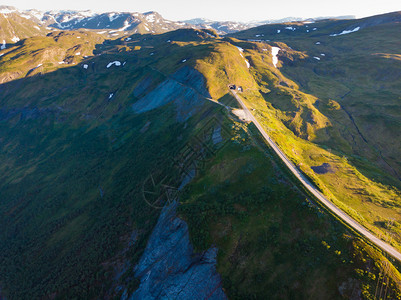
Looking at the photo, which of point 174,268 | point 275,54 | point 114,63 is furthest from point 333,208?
point 114,63

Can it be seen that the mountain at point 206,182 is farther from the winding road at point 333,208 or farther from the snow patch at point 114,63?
the snow patch at point 114,63

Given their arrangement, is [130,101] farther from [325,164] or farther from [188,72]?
[325,164]

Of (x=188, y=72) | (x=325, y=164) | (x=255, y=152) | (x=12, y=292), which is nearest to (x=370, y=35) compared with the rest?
(x=188, y=72)

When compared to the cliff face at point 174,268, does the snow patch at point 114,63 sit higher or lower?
higher

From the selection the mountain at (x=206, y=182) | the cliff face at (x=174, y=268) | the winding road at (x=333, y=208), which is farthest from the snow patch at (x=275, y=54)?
the cliff face at (x=174, y=268)

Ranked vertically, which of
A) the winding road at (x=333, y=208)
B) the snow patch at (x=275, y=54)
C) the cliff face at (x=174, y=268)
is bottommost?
the cliff face at (x=174, y=268)

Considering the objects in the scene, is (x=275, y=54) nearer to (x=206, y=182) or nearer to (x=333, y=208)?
(x=206, y=182)
